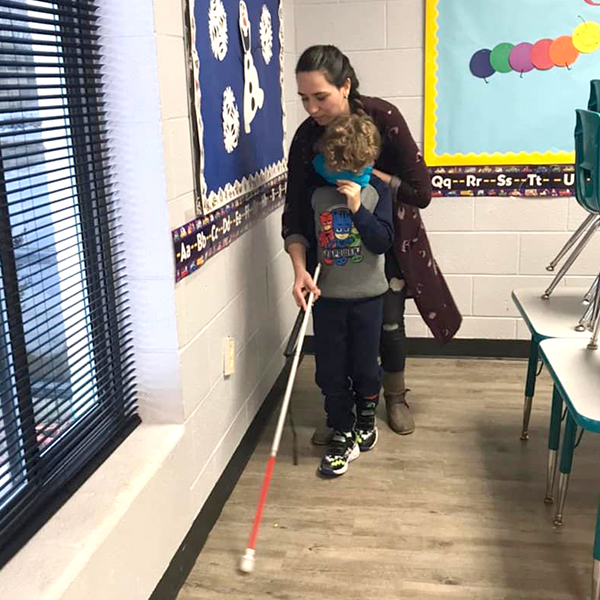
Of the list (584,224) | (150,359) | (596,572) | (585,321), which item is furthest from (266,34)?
(596,572)

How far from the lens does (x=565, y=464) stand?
2057mm

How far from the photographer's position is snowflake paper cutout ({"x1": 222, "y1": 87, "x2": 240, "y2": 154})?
7.30 feet

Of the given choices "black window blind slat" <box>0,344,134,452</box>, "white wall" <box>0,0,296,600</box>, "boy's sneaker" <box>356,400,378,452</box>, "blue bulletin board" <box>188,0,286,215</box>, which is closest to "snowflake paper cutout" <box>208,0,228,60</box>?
"blue bulletin board" <box>188,0,286,215</box>

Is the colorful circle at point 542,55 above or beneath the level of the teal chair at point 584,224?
above

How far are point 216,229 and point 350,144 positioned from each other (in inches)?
19.2

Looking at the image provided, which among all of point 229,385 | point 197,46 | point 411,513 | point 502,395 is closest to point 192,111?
point 197,46

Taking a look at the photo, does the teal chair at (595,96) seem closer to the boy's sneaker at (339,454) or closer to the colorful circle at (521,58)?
the colorful circle at (521,58)

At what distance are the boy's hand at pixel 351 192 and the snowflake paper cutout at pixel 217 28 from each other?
0.54 m

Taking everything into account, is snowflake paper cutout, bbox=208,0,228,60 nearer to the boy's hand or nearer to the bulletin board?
the bulletin board

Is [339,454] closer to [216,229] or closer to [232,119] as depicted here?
[216,229]

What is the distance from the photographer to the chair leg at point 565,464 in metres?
2.01

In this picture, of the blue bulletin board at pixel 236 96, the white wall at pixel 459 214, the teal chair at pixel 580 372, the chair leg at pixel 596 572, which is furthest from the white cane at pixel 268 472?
the white wall at pixel 459 214

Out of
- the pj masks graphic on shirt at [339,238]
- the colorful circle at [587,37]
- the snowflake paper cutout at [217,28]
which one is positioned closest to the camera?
the snowflake paper cutout at [217,28]

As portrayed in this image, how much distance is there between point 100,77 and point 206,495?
4.06ft
